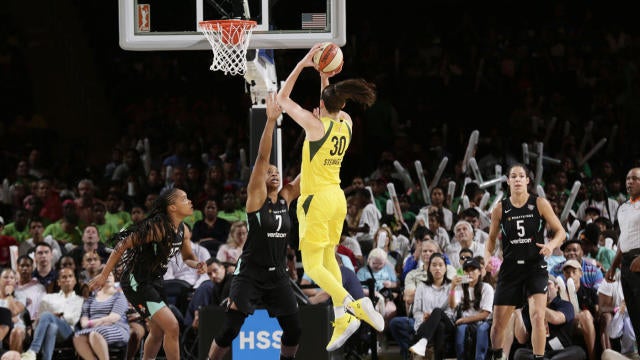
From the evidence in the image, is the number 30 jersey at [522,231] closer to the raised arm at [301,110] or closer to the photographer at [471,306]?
the photographer at [471,306]

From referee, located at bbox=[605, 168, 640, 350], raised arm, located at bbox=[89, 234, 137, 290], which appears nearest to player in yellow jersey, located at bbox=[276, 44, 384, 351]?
raised arm, located at bbox=[89, 234, 137, 290]

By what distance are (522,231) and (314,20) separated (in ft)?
8.56

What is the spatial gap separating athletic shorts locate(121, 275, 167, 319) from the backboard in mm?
2047

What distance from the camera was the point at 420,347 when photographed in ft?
38.3

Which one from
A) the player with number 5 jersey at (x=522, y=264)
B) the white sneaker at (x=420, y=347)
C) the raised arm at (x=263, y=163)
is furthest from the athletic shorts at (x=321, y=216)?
the white sneaker at (x=420, y=347)

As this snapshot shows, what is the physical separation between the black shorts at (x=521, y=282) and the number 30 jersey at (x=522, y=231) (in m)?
0.07

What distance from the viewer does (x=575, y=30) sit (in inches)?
784

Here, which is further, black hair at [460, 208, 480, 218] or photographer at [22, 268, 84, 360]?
black hair at [460, 208, 480, 218]

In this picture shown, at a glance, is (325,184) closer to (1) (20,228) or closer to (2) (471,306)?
(2) (471,306)

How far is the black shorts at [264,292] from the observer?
28.9 ft

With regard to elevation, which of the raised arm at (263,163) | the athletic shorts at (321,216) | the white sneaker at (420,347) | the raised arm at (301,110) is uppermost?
the raised arm at (301,110)

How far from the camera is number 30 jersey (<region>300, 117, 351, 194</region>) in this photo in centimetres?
839

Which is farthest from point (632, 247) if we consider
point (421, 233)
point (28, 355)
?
point (28, 355)

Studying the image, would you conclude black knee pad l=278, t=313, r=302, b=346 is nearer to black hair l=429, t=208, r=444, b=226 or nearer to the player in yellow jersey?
the player in yellow jersey
